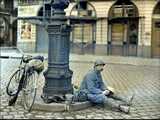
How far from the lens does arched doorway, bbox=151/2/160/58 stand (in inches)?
1221

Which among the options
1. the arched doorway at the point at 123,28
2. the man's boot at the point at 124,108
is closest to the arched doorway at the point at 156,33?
the arched doorway at the point at 123,28

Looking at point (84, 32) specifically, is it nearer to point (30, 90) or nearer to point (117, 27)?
point (117, 27)

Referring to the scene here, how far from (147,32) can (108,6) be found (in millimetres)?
4053

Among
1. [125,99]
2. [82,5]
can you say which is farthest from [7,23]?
[125,99]

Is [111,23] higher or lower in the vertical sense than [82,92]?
higher

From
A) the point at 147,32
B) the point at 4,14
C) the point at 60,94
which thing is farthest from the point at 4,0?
the point at 60,94

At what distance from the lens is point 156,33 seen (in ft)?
102

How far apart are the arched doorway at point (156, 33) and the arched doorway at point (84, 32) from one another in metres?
4.95

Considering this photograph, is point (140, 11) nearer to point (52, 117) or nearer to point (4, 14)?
point (4, 14)

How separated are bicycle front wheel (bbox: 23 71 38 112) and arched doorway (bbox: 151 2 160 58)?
23703 mm

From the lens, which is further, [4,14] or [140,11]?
[4,14]

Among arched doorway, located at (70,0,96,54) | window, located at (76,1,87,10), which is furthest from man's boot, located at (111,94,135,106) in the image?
window, located at (76,1,87,10)

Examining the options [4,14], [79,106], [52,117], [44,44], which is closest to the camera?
[52,117]

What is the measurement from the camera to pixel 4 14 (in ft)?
156
